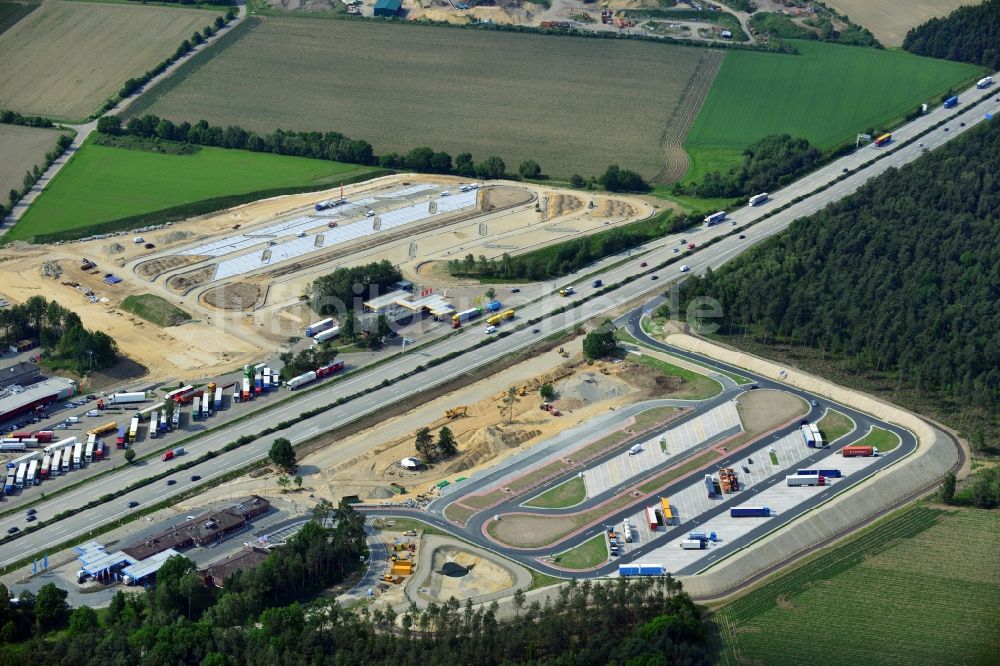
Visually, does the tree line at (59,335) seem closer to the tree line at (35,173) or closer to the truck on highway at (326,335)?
the truck on highway at (326,335)

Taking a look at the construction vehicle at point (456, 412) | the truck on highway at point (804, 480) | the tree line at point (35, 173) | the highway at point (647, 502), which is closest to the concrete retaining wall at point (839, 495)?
the highway at point (647, 502)

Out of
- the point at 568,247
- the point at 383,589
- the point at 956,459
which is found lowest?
the point at 383,589

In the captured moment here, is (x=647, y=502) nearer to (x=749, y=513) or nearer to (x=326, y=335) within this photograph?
(x=749, y=513)

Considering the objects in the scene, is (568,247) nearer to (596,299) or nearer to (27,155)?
(596,299)

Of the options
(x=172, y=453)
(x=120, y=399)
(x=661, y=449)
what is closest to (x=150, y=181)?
(x=120, y=399)

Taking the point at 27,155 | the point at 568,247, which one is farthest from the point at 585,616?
the point at 27,155
